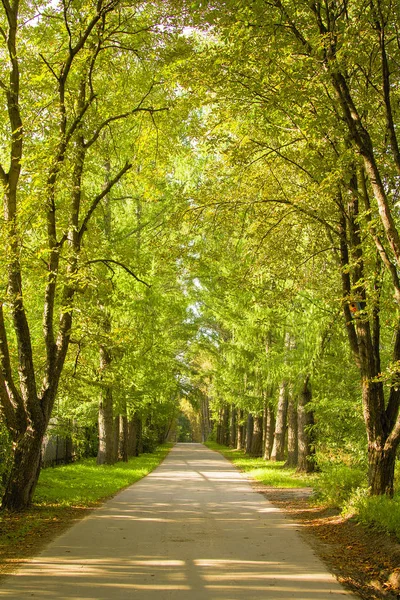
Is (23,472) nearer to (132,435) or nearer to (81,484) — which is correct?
(81,484)

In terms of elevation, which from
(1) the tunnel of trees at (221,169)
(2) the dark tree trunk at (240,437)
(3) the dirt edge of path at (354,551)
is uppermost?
(1) the tunnel of trees at (221,169)

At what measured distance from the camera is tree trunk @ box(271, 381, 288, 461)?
21.4 m

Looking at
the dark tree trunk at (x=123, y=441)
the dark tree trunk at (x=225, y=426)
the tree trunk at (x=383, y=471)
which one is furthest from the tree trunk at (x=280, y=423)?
the dark tree trunk at (x=225, y=426)

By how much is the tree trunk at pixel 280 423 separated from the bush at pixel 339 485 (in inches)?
344

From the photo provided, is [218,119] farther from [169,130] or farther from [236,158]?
[169,130]

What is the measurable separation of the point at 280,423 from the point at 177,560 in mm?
16081

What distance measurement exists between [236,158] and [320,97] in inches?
69.2

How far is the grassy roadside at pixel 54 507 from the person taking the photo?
7208mm

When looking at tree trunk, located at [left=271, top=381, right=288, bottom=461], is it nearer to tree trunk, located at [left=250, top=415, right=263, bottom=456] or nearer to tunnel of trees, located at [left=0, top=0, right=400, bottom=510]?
tree trunk, located at [left=250, top=415, right=263, bottom=456]

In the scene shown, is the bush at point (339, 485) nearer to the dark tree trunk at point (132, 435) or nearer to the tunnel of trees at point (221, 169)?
the tunnel of trees at point (221, 169)

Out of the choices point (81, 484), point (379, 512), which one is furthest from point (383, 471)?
point (81, 484)

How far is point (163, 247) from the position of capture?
1077cm

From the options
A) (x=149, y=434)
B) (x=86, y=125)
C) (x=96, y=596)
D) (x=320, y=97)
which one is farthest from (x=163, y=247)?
(x=149, y=434)

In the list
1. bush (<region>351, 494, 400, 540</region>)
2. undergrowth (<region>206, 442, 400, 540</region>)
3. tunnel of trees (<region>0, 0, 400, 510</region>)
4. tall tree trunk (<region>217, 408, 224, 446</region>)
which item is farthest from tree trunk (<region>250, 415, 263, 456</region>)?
bush (<region>351, 494, 400, 540</region>)
